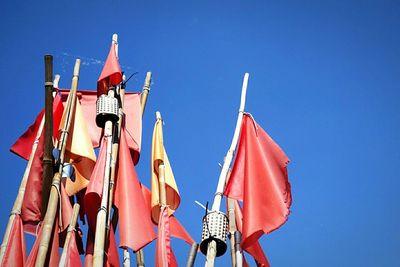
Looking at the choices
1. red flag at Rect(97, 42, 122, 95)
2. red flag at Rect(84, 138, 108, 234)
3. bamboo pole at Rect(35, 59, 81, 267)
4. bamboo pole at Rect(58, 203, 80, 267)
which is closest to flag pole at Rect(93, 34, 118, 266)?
red flag at Rect(84, 138, 108, 234)

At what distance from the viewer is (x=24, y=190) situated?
7.17 metres

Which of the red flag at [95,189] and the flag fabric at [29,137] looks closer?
the red flag at [95,189]

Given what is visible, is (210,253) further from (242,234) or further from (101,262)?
(101,262)

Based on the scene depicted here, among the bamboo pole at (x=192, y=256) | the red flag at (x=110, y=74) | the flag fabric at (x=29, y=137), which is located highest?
the red flag at (x=110, y=74)

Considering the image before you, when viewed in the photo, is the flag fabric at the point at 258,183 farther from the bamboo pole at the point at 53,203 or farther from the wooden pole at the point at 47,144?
the wooden pole at the point at 47,144

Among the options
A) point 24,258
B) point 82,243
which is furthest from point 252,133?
point 24,258

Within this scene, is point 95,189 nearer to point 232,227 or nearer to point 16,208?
point 16,208

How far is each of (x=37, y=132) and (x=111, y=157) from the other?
6.78 ft

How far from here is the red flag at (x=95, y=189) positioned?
7.12 m

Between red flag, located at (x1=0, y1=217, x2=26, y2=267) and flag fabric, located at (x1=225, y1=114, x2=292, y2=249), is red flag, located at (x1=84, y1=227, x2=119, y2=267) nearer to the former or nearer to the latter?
red flag, located at (x1=0, y1=217, x2=26, y2=267)

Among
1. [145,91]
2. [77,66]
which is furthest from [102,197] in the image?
[145,91]

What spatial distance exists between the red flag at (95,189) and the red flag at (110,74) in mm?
1382

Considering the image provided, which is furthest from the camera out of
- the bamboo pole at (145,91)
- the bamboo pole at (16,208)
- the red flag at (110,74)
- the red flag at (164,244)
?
the bamboo pole at (145,91)

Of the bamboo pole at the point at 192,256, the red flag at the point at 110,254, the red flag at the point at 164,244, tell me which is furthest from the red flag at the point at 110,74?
the bamboo pole at the point at 192,256
